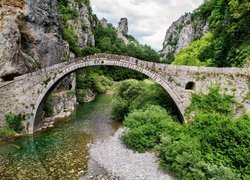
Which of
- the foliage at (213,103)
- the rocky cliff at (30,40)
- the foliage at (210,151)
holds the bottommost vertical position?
the foliage at (210,151)

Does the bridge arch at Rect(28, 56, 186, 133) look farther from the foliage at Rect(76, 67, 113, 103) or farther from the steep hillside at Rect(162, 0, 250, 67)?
the foliage at Rect(76, 67, 113, 103)

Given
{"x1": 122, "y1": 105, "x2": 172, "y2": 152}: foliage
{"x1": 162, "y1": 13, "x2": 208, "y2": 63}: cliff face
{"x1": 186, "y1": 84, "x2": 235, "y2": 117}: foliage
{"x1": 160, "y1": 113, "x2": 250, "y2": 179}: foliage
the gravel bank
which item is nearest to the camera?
{"x1": 160, "y1": 113, "x2": 250, "y2": 179}: foliage

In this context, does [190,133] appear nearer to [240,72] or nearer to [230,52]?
[240,72]

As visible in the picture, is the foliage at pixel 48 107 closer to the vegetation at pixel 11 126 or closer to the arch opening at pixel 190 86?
the vegetation at pixel 11 126

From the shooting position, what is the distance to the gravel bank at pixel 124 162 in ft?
39.3

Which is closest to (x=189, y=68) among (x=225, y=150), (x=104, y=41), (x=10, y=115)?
(x=225, y=150)

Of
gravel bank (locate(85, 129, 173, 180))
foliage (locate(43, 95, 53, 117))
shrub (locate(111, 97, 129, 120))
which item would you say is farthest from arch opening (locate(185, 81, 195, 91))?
foliage (locate(43, 95, 53, 117))

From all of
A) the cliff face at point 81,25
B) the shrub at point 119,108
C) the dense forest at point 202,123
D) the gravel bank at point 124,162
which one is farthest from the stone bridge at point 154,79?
the cliff face at point 81,25

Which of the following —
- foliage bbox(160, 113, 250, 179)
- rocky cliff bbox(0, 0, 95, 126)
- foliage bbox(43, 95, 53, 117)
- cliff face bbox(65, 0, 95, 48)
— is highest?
cliff face bbox(65, 0, 95, 48)

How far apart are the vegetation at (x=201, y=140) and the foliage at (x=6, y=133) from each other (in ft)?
25.6

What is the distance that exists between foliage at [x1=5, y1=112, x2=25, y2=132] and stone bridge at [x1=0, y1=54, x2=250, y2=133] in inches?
11.9

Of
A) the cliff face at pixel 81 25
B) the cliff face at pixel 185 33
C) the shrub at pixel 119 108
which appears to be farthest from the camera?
the cliff face at pixel 81 25

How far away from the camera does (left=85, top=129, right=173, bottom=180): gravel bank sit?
11984 mm

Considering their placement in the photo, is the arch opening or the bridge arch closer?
the arch opening
